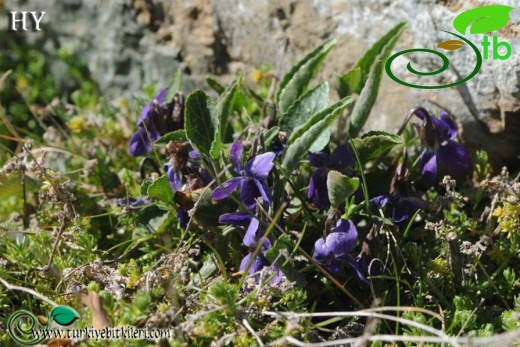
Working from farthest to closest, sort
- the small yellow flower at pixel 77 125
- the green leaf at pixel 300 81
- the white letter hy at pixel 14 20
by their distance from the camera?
the white letter hy at pixel 14 20, the small yellow flower at pixel 77 125, the green leaf at pixel 300 81

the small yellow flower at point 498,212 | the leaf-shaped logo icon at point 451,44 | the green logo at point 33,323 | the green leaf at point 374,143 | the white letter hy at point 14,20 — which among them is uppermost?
the leaf-shaped logo icon at point 451,44

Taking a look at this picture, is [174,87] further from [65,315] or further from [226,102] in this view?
[65,315]

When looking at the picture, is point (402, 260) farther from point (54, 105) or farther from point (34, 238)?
point (54, 105)

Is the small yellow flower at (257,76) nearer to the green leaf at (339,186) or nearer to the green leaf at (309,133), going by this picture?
the green leaf at (309,133)

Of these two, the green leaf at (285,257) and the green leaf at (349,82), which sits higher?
the green leaf at (349,82)

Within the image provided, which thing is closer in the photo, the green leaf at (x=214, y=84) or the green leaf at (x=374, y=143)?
the green leaf at (x=374, y=143)

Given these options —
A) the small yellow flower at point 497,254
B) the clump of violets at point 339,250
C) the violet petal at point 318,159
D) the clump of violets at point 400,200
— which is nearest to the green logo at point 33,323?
the clump of violets at point 339,250

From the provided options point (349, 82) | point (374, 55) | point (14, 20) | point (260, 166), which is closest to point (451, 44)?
point (374, 55)
